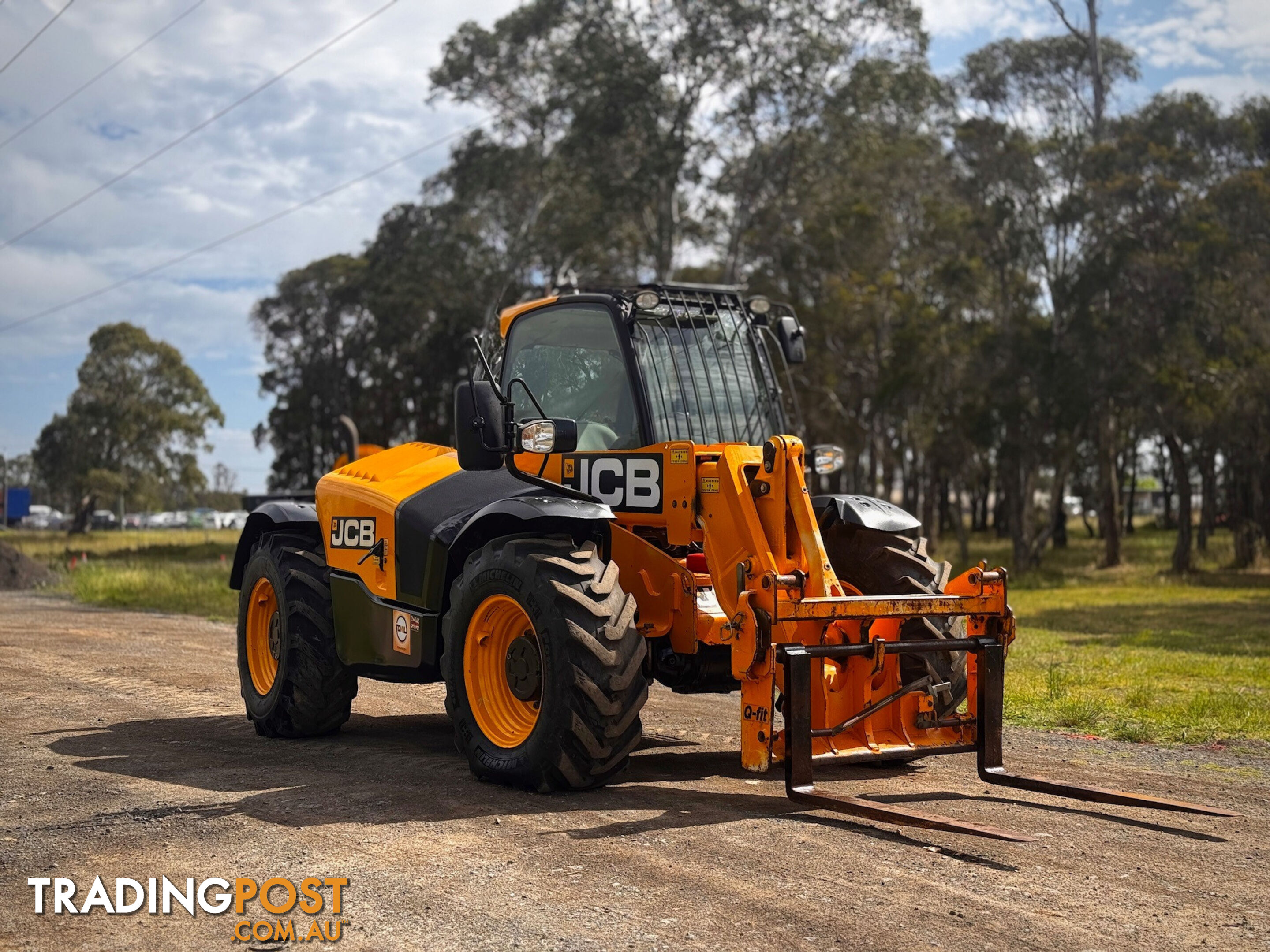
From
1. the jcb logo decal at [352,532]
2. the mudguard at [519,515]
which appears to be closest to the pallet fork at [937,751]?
the mudguard at [519,515]

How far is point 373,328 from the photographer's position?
5853cm

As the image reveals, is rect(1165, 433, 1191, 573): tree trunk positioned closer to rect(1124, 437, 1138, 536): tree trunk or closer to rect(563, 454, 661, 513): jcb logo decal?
rect(1124, 437, 1138, 536): tree trunk

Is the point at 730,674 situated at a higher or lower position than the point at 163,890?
higher

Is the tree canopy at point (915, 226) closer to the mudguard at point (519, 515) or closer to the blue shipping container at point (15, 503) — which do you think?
the mudguard at point (519, 515)

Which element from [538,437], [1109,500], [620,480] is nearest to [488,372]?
[538,437]

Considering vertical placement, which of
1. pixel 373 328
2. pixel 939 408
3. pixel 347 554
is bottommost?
pixel 347 554

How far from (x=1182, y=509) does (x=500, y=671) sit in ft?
112

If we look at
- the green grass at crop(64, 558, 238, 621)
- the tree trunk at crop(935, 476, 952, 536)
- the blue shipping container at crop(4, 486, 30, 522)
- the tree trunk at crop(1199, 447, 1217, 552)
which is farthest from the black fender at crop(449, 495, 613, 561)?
the blue shipping container at crop(4, 486, 30, 522)

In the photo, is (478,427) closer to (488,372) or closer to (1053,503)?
(488,372)

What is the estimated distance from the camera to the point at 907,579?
7.84 meters

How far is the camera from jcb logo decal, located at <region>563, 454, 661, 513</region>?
7781mm

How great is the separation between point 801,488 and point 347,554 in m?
3.37

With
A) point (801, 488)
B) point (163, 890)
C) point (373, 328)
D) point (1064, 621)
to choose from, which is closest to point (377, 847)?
point (163, 890)

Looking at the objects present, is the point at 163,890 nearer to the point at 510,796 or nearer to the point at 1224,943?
the point at 510,796
